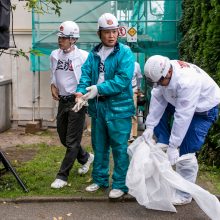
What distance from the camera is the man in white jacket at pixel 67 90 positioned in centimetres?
589

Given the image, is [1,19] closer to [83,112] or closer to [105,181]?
[83,112]

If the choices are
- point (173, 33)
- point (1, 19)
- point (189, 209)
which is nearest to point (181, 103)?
point (189, 209)

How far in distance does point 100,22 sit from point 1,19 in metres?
1.12

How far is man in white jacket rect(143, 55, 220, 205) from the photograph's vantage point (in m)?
4.82

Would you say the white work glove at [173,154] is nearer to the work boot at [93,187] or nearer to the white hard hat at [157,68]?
the white hard hat at [157,68]

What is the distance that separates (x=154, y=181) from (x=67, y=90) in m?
1.81

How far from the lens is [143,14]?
10734mm

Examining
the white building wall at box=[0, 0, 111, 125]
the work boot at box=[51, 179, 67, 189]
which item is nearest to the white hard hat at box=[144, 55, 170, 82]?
the work boot at box=[51, 179, 67, 189]

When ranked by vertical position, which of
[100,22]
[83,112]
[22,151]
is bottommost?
[22,151]

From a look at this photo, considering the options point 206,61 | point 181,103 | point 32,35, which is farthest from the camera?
point 32,35

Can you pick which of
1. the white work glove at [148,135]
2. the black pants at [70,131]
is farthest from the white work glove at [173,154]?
the black pants at [70,131]

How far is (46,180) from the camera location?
6262mm

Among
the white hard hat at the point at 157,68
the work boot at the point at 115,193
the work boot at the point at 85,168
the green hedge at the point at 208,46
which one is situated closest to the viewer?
the white hard hat at the point at 157,68

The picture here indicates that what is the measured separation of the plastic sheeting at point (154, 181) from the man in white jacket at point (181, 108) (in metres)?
0.14
